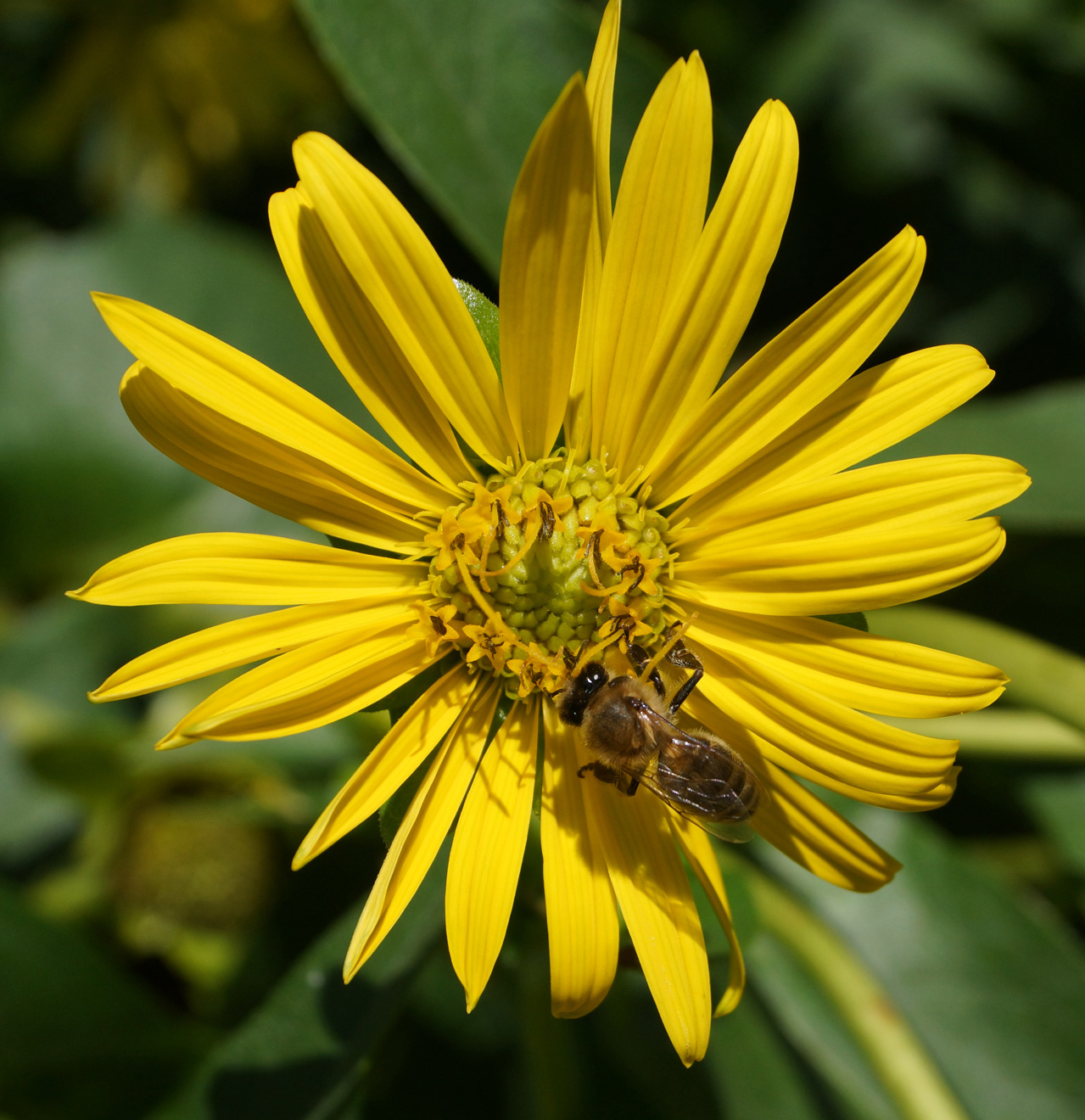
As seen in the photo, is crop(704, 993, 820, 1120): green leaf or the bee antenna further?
crop(704, 993, 820, 1120): green leaf

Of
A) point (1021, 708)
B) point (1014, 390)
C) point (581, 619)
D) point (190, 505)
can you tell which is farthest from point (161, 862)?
point (1014, 390)

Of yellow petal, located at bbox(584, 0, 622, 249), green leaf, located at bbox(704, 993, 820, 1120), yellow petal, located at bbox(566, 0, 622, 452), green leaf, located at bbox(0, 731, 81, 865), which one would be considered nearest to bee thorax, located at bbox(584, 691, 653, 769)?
yellow petal, located at bbox(566, 0, 622, 452)

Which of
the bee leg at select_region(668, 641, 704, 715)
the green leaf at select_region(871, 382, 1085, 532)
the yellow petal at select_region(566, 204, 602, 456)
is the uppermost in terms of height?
the green leaf at select_region(871, 382, 1085, 532)

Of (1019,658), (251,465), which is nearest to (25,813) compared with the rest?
(251,465)

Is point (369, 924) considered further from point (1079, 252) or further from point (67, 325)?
point (1079, 252)

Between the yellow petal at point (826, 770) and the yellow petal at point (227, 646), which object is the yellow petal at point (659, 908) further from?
the yellow petal at point (227, 646)

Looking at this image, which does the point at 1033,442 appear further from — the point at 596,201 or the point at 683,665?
the point at 596,201

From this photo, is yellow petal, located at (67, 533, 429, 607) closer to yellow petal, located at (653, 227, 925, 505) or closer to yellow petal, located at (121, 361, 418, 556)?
yellow petal, located at (121, 361, 418, 556)
